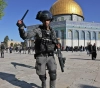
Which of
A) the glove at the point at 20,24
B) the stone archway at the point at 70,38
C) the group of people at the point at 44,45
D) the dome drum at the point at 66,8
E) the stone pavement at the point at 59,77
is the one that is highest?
the dome drum at the point at 66,8

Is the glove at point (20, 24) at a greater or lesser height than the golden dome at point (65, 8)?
lesser

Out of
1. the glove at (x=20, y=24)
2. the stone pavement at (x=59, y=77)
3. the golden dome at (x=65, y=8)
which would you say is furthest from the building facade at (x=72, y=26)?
the glove at (x=20, y=24)

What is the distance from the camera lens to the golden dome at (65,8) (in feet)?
181

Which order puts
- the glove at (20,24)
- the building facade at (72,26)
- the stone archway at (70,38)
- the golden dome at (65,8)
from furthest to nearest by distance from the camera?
the golden dome at (65,8)
the building facade at (72,26)
the stone archway at (70,38)
the glove at (20,24)

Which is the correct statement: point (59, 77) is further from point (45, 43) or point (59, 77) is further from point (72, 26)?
point (72, 26)

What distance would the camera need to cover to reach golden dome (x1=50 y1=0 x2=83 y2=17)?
181ft

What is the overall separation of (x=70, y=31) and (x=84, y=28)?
4487 mm

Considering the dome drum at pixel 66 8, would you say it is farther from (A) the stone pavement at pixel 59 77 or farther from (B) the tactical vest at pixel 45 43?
(B) the tactical vest at pixel 45 43

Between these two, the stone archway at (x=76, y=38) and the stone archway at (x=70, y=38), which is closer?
the stone archway at (x=70, y=38)

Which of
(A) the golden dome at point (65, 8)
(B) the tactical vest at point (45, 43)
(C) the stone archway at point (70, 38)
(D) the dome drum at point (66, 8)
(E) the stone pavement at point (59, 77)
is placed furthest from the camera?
(A) the golden dome at point (65, 8)

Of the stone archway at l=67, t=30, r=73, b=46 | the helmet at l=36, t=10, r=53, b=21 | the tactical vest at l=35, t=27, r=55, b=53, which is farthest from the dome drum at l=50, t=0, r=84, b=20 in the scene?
the tactical vest at l=35, t=27, r=55, b=53

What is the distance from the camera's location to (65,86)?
15.6 feet

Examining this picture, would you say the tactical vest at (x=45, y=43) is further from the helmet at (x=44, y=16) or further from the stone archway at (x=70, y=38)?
the stone archway at (x=70, y=38)

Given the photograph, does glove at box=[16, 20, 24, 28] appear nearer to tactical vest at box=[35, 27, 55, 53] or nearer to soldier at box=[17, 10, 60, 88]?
soldier at box=[17, 10, 60, 88]
